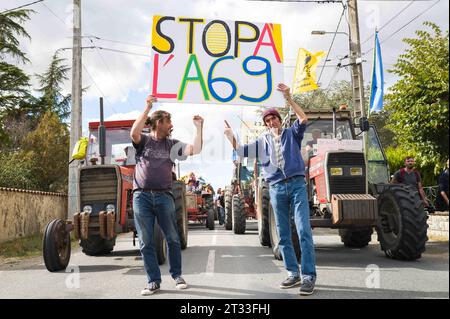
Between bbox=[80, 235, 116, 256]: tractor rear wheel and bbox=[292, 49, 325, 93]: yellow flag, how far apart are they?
595 cm

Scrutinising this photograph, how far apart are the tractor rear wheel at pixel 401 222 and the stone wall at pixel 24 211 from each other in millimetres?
8627

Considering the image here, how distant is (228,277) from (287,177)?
1.70 metres

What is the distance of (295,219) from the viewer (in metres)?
4.41

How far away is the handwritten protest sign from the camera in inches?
183

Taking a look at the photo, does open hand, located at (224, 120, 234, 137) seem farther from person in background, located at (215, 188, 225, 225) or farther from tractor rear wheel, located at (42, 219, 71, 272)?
person in background, located at (215, 188, 225, 225)

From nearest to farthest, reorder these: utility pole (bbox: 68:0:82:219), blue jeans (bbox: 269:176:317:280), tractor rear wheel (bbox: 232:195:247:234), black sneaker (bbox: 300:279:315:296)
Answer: black sneaker (bbox: 300:279:315:296)
blue jeans (bbox: 269:176:317:280)
tractor rear wheel (bbox: 232:195:247:234)
utility pole (bbox: 68:0:82:219)

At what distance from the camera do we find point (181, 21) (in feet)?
15.6

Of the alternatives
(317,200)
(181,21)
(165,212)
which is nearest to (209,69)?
(181,21)

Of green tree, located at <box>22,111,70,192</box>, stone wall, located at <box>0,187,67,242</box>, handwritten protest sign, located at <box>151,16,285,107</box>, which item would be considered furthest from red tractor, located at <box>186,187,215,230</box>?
handwritten protest sign, located at <box>151,16,285,107</box>

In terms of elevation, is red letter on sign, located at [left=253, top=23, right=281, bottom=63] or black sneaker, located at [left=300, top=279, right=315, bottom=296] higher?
red letter on sign, located at [left=253, top=23, right=281, bottom=63]

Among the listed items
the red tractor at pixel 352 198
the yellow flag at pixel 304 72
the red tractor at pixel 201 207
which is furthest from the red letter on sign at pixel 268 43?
the red tractor at pixel 201 207

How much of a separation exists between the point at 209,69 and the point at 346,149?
2611 mm

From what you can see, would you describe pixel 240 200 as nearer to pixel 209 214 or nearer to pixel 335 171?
pixel 209 214

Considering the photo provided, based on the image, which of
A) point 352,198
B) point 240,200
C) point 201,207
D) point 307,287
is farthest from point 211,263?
point 201,207
